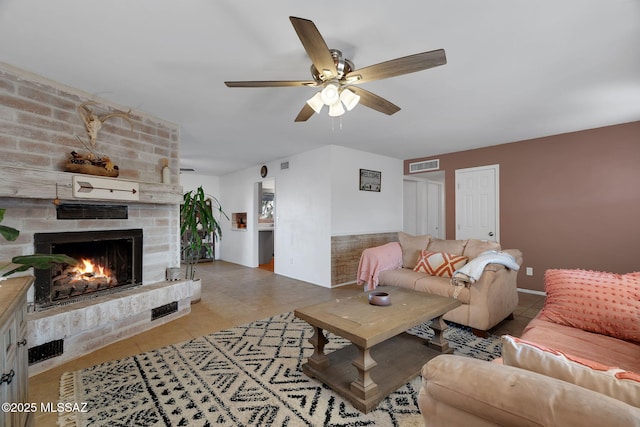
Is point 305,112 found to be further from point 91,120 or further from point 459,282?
point 459,282

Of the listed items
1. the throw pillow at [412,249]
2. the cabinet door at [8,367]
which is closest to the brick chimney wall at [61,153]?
the cabinet door at [8,367]

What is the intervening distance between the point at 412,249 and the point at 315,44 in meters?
3.06

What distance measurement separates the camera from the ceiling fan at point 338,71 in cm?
150

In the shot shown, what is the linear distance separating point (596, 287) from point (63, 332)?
383cm

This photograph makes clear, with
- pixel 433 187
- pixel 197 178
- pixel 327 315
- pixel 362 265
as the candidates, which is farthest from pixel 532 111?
pixel 197 178

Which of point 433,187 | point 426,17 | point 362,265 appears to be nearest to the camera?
point 426,17

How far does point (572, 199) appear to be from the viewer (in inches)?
159

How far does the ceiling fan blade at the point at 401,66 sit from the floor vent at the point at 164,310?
2.99 meters

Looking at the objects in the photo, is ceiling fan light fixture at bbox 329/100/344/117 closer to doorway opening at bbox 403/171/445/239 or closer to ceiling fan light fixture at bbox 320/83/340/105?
ceiling fan light fixture at bbox 320/83/340/105

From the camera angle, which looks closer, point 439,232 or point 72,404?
point 72,404

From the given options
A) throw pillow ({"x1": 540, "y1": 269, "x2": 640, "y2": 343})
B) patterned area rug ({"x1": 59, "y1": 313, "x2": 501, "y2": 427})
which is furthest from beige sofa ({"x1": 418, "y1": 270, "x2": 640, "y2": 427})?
patterned area rug ({"x1": 59, "y1": 313, "x2": 501, "y2": 427})

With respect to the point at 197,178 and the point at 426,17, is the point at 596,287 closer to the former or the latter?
the point at 426,17

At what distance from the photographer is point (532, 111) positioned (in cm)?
324

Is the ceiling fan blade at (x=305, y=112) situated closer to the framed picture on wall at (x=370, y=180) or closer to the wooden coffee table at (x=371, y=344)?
the wooden coffee table at (x=371, y=344)
